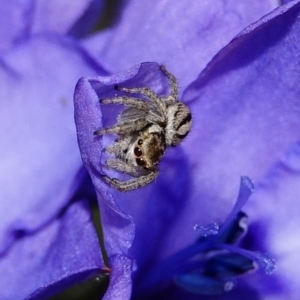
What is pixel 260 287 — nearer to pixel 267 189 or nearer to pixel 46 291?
pixel 267 189

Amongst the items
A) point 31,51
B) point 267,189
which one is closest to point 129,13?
point 31,51

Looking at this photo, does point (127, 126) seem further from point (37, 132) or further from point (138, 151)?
point (37, 132)

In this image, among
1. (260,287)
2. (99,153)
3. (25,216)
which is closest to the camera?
(99,153)

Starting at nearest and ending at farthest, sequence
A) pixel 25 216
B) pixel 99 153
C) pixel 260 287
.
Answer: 1. pixel 99 153
2. pixel 25 216
3. pixel 260 287

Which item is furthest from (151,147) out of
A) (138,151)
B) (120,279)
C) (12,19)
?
(12,19)

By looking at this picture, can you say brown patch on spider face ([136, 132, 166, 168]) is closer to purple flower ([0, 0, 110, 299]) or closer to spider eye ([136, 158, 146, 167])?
spider eye ([136, 158, 146, 167])

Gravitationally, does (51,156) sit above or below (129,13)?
below

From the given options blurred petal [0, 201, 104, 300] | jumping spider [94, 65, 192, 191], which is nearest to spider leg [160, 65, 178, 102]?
jumping spider [94, 65, 192, 191]

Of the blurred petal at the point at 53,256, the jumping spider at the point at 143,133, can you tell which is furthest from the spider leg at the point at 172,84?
the blurred petal at the point at 53,256
